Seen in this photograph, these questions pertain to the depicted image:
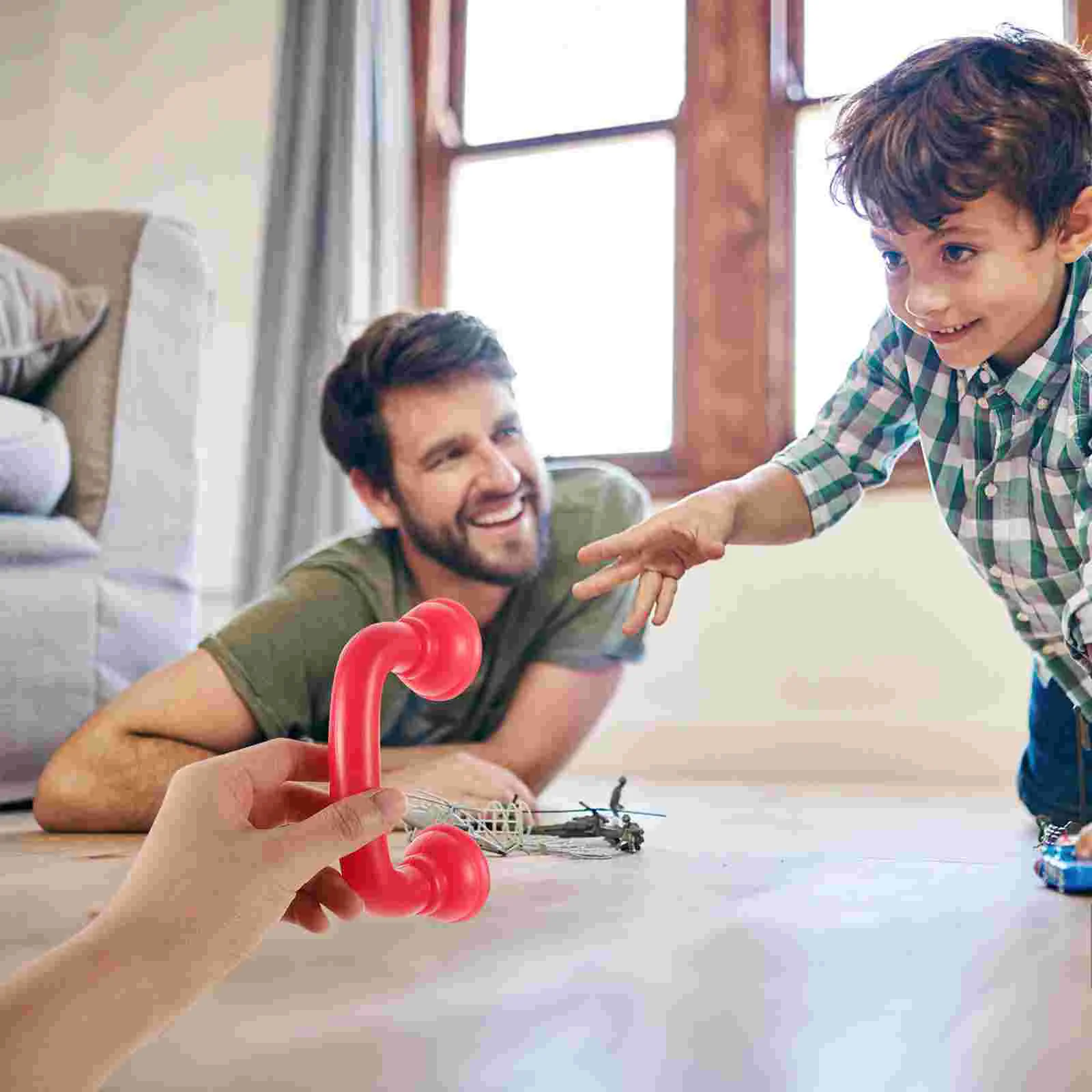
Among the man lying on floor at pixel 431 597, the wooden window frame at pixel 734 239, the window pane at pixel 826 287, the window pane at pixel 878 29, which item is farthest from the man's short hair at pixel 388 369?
the window pane at pixel 878 29

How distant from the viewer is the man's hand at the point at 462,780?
103 centimetres

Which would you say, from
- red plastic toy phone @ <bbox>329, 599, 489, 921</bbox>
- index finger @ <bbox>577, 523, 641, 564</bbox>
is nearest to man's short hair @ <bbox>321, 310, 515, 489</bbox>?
index finger @ <bbox>577, 523, 641, 564</bbox>

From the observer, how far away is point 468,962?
61 cm

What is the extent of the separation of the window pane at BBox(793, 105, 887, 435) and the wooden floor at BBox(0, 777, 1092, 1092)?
15.5 inches

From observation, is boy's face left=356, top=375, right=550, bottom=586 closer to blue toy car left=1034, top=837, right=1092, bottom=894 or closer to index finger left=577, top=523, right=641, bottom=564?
index finger left=577, top=523, right=641, bottom=564

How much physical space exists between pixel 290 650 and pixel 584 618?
306 mm

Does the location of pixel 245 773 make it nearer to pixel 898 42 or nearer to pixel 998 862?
pixel 998 862

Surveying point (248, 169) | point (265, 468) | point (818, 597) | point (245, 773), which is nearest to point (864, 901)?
point (245, 773)

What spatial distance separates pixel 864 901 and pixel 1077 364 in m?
0.36

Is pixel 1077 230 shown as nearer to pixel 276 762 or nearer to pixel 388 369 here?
pixel 276 762

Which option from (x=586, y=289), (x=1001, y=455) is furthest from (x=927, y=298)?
(x=586, y=289)

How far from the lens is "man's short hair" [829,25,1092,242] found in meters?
0.72

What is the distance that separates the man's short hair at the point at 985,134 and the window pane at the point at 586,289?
48 cm

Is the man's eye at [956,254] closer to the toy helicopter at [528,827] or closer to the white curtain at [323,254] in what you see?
the toy helicopter at [528,827]
